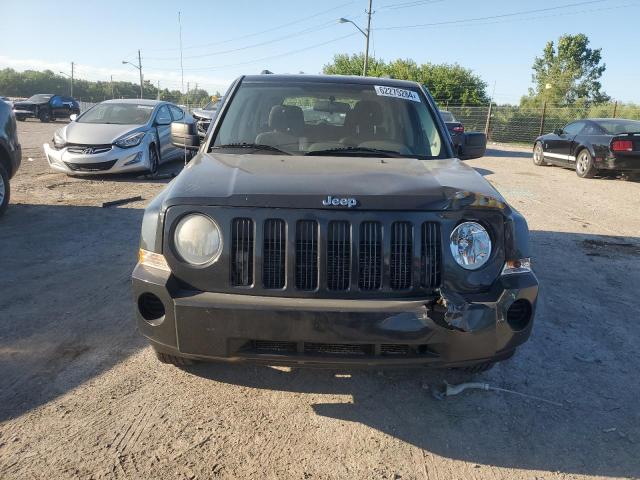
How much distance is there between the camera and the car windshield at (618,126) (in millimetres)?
11305

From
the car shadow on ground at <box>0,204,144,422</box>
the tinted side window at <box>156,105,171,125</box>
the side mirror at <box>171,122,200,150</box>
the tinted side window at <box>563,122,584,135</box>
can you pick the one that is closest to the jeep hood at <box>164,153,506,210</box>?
the side mirror at <box>171,122,200,150</box>

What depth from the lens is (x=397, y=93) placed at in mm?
3949

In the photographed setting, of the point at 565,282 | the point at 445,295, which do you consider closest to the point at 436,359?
the point at 445,295

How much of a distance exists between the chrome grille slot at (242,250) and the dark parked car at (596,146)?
11400 mm

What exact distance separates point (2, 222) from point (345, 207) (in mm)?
5928

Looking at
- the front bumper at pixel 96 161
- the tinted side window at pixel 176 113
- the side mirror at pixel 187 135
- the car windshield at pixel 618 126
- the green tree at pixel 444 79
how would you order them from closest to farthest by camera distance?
the side mirror at pixel 187 135 → the front bumper at pixel 96 161 → the car windshield at pixel 618 126 → the tinted side window at pixel 176 113 → the green tree at pixel 444 79

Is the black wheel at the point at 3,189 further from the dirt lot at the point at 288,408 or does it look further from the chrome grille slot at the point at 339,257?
the chrome grille slot at the point at 339,257

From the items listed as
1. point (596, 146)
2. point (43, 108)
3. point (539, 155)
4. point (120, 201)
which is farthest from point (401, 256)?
point (43, 108)

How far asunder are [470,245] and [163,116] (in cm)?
1010

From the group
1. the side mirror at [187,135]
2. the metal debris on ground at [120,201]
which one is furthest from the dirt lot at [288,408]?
the metal debris on ground at [120,201]

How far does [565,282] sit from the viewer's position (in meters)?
4.91

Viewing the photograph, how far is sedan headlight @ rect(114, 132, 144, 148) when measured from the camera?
31.4 feet

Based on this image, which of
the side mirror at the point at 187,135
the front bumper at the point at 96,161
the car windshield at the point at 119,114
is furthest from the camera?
Result: the car windshield at the point at 119,114

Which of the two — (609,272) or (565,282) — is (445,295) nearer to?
(565,282)
